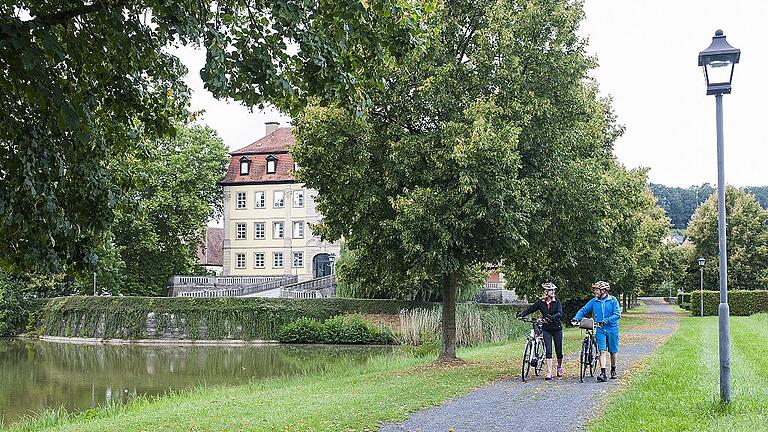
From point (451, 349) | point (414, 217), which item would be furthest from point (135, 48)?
point (451, 349)

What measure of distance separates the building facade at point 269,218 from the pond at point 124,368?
91.1 feet

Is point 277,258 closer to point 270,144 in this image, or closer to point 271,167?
point 271,167

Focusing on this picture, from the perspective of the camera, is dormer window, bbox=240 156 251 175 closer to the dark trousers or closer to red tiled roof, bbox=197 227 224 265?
red tiled roof, bbox=197 227 224 265

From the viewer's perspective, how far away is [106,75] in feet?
27.2

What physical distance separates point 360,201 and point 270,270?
5192 cm

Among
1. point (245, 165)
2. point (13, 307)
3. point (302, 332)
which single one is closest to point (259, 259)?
point (245, 165)

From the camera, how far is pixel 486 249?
17.8 metres

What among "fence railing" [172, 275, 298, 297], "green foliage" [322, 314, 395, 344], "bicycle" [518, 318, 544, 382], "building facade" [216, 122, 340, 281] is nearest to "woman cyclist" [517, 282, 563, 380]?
"bicycle" [518, 318, 544, 382]

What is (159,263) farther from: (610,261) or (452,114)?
(452,114)

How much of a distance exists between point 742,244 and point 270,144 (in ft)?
123

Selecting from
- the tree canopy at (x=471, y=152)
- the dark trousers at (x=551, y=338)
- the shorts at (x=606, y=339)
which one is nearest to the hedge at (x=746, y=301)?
the tree canopy at (x=471, y=152)

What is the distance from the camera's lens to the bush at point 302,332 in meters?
40.7

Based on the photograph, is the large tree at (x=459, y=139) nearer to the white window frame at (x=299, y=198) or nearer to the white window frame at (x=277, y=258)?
the white window frame at (x=299, y=198)

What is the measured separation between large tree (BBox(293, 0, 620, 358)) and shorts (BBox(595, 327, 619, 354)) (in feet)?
9.02
